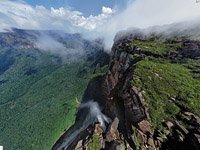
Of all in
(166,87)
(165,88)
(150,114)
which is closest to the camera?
(150,114)

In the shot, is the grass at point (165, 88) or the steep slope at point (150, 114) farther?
the grass at point (165, 88)

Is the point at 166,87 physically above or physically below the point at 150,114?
below

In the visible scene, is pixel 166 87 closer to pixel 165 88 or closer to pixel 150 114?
pixel 165 88

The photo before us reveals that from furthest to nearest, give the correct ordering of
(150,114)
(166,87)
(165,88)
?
(166,87), (165,88), (150,114)

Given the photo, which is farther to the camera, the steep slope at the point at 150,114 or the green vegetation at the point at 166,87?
the green vegetation at the point at 166,87

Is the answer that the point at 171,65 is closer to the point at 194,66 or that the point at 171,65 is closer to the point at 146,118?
the point at 194,66

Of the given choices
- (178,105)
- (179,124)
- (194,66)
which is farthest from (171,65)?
(179,124)

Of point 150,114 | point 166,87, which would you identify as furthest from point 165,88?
point 150,114

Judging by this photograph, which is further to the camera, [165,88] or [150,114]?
[165,88]
